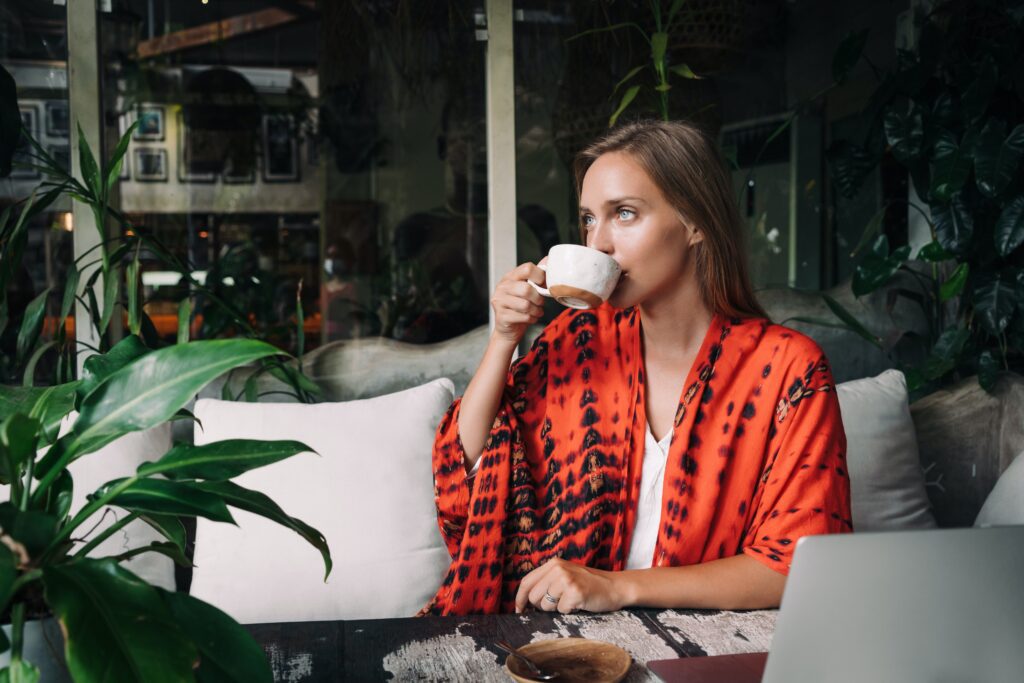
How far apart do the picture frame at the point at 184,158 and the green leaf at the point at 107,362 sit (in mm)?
2248

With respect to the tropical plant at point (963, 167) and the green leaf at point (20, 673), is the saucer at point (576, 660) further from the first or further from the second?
the tropical plant at point (963, 167)

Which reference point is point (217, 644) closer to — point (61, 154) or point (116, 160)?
point (116, 160)

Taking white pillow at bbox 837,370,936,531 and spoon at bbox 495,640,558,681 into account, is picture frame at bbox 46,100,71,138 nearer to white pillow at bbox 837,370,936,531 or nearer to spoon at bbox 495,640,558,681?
spoon at bbox 495,640,558,681

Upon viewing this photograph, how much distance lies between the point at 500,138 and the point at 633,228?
1.06 meters

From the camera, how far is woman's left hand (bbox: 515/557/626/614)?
1205 millimetres

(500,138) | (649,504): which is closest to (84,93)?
(500,138)

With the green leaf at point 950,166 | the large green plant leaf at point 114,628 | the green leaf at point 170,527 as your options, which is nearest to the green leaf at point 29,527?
the large green plant leaf at point 114,628

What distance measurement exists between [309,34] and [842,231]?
6.09 ft

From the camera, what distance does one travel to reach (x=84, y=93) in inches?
85.4

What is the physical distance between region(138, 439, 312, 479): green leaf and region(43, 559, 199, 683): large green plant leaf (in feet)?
0.46

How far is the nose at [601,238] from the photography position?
58.3 inches

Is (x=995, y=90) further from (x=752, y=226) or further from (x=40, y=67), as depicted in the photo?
(x=40, y=67)

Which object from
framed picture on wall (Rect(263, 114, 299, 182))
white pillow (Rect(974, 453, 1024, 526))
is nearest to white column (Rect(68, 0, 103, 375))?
framed picture on wall (Rect(263, 114, 299, 182))

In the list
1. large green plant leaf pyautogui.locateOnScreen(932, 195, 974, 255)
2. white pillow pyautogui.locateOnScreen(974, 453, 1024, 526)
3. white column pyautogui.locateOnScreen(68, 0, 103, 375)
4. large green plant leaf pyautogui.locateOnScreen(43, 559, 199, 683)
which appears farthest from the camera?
large green plant leaf pyautogui.locateOnScreen(932, 195, 974, 255)
